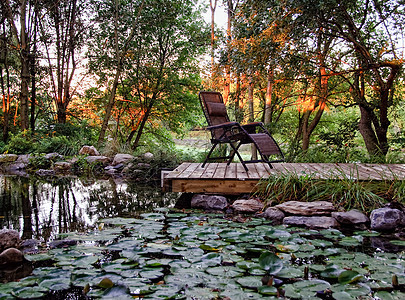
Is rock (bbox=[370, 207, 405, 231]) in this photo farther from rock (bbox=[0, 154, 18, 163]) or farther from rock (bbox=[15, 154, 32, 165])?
rock (bbox=[0, 154, 18, 163])

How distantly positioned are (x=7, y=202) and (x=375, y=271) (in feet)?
12.2

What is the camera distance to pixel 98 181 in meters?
5.36

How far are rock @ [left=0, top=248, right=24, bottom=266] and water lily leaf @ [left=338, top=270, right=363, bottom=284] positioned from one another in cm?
168

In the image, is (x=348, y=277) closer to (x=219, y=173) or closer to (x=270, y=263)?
(x=270, y=263)

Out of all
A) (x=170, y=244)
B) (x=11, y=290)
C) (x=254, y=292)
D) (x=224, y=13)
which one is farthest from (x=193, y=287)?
(x=224, y=13)

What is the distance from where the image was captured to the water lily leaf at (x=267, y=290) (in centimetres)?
124

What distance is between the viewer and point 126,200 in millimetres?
3635

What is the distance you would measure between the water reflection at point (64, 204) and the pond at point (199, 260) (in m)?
0.03

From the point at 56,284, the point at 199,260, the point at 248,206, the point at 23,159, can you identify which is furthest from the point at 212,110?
the point at 23,159

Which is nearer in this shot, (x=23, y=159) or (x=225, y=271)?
(x=225, y=271)

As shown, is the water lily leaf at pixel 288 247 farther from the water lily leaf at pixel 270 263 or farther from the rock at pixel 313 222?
the rock at pixel 313 222

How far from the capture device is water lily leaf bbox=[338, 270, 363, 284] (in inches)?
52.4

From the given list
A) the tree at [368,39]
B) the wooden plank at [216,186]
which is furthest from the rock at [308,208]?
the tree at [368,39]

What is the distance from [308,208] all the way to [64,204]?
2654mm
